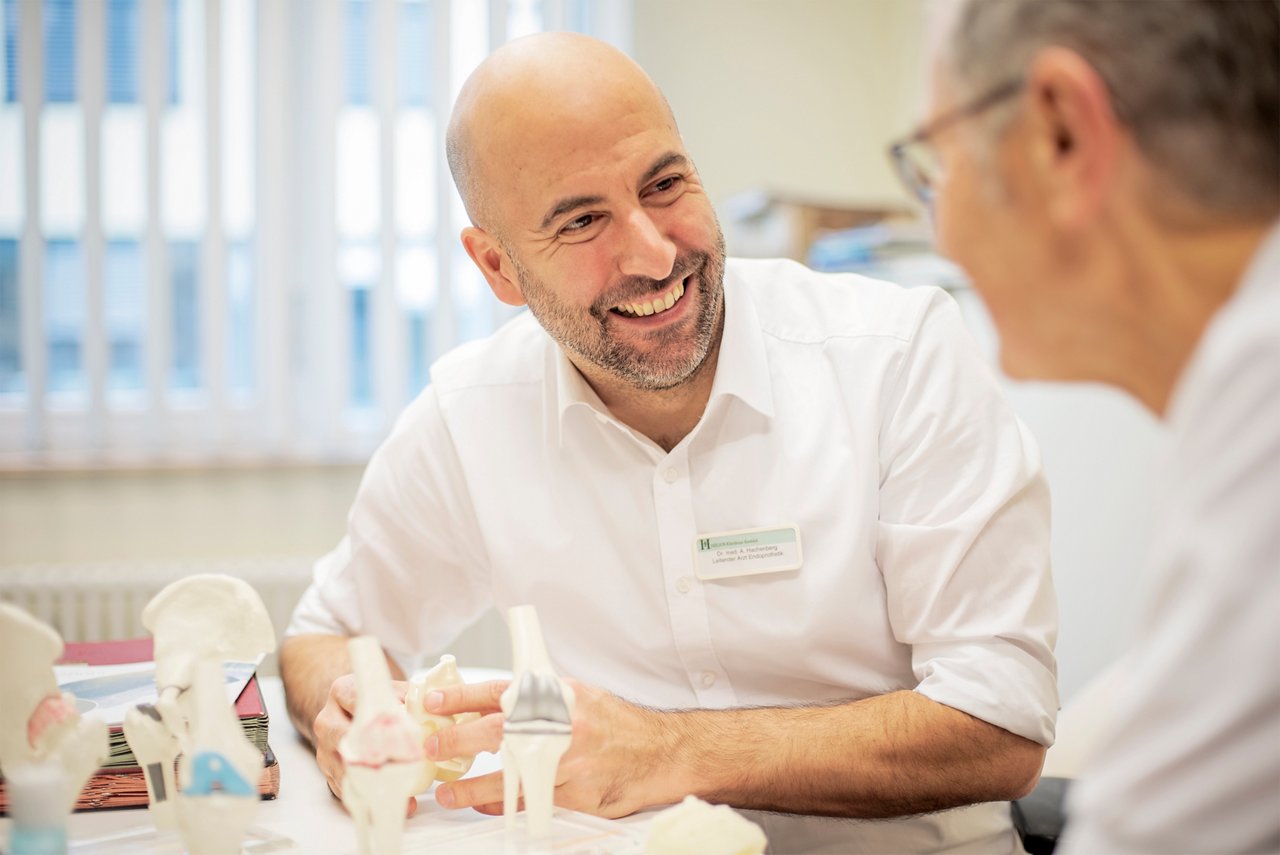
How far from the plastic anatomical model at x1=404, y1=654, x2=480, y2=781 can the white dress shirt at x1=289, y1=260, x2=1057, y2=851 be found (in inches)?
14.3

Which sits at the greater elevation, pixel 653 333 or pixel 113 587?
pixel 653 333

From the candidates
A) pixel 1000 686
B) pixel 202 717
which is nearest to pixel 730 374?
pixel 1000 686

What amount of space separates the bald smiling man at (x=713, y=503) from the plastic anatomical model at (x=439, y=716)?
0.12 m

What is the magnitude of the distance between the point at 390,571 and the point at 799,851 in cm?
72

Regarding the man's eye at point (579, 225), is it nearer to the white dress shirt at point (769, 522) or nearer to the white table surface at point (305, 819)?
the white dress shirt at point (769, 522)

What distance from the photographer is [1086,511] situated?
7.77 feet

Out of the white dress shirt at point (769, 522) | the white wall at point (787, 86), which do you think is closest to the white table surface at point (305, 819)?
the white dress shirt at point (769, 522)

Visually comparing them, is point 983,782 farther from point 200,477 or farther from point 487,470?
point 200,477

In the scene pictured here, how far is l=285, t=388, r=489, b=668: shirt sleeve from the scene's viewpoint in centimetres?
172

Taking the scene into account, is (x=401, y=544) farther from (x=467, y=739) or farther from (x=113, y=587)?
(x=113, y=587)

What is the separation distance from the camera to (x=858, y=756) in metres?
1.28

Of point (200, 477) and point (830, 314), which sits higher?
point (830, 314)

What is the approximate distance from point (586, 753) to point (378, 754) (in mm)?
293

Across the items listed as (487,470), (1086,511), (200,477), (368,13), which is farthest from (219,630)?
(368,13)
